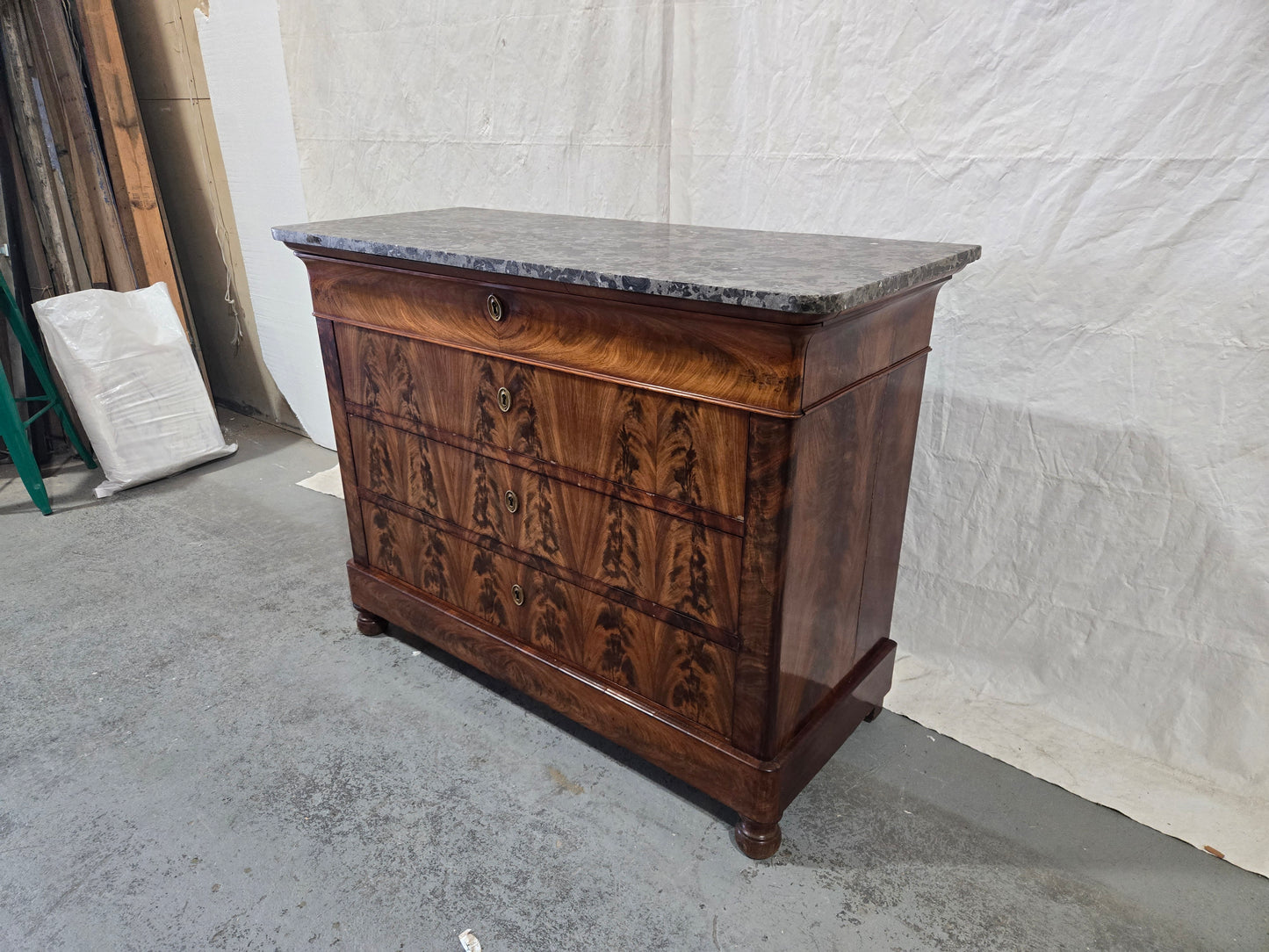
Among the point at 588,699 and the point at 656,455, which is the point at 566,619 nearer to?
the point at 588,699

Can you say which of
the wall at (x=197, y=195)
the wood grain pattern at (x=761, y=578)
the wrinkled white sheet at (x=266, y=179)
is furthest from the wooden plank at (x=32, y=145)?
the wood grain pattern at (x=761, y=578)

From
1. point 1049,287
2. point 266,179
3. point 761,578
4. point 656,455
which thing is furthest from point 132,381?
point 1049,287

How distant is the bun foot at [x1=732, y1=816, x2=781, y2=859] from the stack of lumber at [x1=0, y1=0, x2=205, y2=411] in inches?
126

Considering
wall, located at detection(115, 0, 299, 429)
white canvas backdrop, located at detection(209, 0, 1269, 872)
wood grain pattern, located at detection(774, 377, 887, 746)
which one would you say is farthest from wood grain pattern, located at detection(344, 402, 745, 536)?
wall, located at detection(115, 0, 299, 429)

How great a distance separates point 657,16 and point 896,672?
1.64 m

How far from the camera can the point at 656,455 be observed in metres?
1.44

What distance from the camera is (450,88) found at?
245 cm

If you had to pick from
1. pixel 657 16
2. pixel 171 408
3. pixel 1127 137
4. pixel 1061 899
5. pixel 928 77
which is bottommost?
pixel 1061 899

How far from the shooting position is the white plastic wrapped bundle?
298cm

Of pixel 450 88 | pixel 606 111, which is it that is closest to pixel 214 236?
pixel 450 88

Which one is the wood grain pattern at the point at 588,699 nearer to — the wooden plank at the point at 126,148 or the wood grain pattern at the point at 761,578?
the wood grain pattern at the point at 761,578

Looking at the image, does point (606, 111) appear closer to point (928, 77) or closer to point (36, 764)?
point (928, 77)

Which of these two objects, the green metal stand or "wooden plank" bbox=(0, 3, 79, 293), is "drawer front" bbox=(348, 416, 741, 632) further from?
"wooden plank" bbox=(0, 3, 79, 293)

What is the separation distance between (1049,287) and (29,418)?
11.6ft
